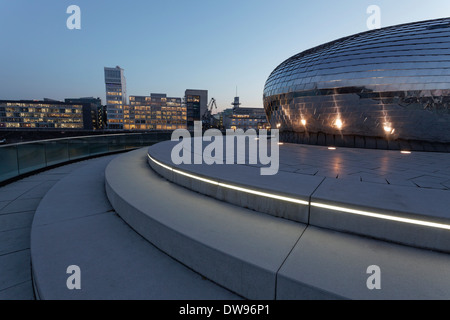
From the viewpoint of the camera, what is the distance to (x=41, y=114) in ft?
480

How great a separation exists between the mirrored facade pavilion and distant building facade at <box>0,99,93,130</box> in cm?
17321

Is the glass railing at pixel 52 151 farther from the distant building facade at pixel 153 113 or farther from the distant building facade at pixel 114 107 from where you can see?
the distant building facade at pixel 114 107

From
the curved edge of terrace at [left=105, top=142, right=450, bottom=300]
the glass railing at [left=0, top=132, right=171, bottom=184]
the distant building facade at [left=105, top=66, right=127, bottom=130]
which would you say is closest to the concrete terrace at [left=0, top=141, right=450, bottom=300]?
the curved edge of terrace at [left=105, top=142, right=450, bottom=300]

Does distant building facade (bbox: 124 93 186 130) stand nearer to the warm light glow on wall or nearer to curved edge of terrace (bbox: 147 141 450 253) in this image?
the warm light glow on wall

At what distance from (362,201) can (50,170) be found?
38.7ft

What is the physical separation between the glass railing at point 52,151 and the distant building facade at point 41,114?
164829mm

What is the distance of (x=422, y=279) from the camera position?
Answer: 7.90 ft

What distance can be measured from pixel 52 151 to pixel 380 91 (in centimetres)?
1669

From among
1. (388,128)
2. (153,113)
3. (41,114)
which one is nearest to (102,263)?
(388,128)

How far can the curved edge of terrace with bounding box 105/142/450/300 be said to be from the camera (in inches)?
92.1

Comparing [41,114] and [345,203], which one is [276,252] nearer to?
[345,203]

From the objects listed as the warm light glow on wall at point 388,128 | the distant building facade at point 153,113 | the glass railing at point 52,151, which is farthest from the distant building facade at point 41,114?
the warm light glow on wall at point 388,128
